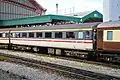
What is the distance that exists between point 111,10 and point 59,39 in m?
21.3

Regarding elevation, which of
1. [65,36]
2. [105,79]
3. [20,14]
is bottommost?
[105,79]

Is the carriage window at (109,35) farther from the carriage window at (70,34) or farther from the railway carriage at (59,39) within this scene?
the carriage window at (70,34)

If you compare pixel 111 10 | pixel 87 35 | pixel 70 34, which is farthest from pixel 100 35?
pixel 111 10

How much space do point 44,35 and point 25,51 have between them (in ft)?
17.7

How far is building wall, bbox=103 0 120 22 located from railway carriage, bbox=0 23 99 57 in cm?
1609

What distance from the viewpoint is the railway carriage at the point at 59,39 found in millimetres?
21344

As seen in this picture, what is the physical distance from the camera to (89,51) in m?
21.3

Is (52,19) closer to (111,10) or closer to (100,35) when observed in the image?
(111,10)

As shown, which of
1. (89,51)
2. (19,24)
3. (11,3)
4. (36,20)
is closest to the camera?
(89,51)

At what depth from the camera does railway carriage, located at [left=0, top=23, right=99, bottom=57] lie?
21344 millimetres

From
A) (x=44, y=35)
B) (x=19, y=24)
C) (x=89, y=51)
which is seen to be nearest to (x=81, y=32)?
(x=89, y=51)

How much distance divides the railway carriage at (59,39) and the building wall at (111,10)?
16.1 m

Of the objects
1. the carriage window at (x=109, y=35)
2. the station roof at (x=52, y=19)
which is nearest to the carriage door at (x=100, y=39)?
the carriage window at (x=109, y=35)

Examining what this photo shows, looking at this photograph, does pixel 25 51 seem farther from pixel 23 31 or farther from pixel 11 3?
pixel 11 3
